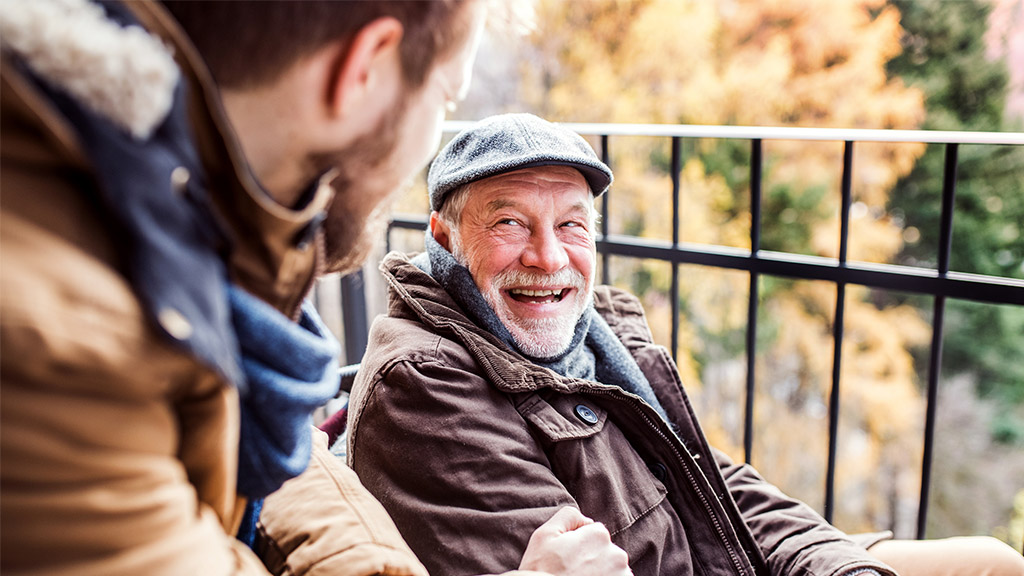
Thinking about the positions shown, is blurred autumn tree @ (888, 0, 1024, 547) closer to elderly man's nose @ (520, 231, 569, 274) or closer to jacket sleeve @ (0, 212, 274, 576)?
elderly man's nose @ (520, 231, 569, 274)

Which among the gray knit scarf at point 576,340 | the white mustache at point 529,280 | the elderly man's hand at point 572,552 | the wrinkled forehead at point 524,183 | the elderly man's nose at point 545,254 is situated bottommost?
the elderly man's hand at point 572,552

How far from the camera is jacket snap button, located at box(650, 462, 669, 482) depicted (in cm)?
167

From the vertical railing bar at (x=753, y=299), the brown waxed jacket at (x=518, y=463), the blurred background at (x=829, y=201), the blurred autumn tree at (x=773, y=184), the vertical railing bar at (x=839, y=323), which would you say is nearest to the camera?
the brown waxed jacket at (x=518, y=463)

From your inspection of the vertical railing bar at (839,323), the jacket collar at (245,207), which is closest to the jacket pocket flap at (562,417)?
the jacket collar at (245,207)

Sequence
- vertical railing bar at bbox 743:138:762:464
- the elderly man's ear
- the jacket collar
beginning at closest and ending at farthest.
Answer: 1. the jacket collar
2. the elderly man's ear
3. vertical railing bar at bbox 743:138:762:464

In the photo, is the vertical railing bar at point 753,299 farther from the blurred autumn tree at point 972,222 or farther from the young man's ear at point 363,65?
the blurred autumn tree at point 972,222

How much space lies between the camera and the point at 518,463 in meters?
1.44

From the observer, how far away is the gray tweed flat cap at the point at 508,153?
1.68 m

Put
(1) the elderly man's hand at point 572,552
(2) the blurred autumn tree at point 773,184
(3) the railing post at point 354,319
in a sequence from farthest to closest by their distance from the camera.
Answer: (2) the blurred autumn tree at point 773,184
(3) the railing post at point 354,319
(1) the elderly man's hand at point 572,552

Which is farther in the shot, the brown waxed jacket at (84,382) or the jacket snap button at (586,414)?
the jacket snap button at (586,414)

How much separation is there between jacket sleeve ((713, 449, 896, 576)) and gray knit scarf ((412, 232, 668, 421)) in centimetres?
29

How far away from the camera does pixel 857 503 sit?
32.6 ft

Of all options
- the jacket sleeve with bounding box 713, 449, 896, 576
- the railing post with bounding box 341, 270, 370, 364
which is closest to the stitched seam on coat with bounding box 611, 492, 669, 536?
the jacket sleeve with bounding box 713, 449, 896, 576

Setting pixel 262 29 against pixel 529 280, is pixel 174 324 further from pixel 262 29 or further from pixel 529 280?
pixel 529 280
